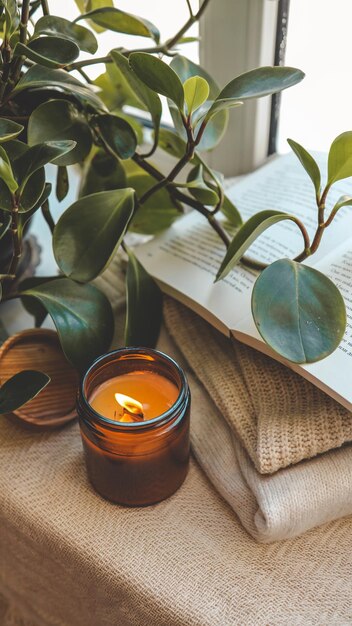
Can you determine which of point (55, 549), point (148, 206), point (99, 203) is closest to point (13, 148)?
point (99, 203)

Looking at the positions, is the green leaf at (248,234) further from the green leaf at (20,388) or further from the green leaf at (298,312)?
the green leaf at (20,388)

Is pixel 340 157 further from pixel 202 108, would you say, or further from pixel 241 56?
pixel 241 56

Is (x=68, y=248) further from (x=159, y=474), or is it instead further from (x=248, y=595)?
(x=248, y=595)

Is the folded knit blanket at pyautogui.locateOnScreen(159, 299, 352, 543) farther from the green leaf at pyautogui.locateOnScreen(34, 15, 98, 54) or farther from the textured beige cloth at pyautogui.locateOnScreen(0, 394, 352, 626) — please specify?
the green leaf at pyautogui.locateOnScreen(34, 15, 98, 54)

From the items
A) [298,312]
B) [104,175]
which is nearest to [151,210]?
[104,175]

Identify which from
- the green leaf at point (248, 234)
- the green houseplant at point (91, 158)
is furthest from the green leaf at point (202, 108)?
the green leaf at point (248, 234)

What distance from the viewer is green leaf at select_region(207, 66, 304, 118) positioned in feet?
1.64

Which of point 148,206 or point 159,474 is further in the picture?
point 148,206

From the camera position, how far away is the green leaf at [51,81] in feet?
1.69

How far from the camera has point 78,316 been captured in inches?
22.8

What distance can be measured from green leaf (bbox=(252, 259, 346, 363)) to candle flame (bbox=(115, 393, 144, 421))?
0.13 metres

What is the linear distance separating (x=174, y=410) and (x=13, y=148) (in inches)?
9.5

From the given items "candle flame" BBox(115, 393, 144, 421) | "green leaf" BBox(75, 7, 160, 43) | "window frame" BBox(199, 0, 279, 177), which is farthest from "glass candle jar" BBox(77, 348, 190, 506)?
"window frame" BBox(199, 0, 279, 177)

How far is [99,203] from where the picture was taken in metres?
0.57
